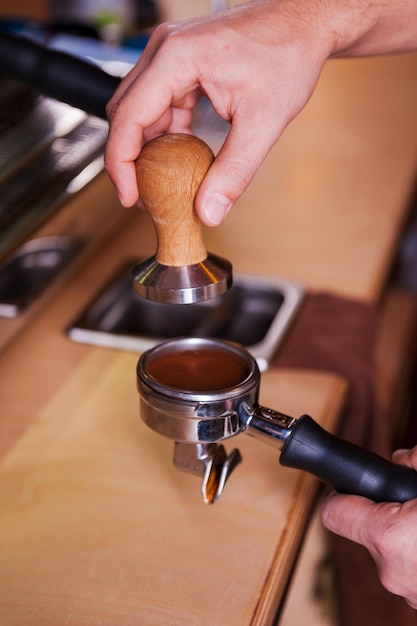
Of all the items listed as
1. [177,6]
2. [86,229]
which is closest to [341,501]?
[86,229]

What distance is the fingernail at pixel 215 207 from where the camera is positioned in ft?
2.38

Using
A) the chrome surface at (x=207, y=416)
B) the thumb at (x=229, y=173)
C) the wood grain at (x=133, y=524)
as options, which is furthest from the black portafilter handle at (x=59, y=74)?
the wood grain at (x=133, y=524)

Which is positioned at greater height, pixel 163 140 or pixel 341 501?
pixel 163 140

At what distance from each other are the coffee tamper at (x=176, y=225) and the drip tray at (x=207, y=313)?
1.72ft

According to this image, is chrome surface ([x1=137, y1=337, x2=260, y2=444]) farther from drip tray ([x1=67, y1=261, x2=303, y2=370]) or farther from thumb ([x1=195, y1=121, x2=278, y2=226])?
drip tray ([x1=67, y1=261, x2=303, y2=370])

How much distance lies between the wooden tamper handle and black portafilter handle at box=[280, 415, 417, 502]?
0.63 ft

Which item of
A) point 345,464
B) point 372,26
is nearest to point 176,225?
point 345,464

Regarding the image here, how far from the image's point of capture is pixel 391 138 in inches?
76.2

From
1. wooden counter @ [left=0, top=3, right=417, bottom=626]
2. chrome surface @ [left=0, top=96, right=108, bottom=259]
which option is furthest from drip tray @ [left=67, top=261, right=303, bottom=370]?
chrome surface @ [left=0, top=96, right=108, bottom=259]

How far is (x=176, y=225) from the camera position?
2.39ft

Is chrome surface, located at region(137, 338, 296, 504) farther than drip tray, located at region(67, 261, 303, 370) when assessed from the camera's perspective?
No

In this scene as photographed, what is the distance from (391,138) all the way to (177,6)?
90 centimetres

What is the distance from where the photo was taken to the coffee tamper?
695 millimetres

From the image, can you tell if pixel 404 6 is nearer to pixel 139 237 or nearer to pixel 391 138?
pixel 139 237
